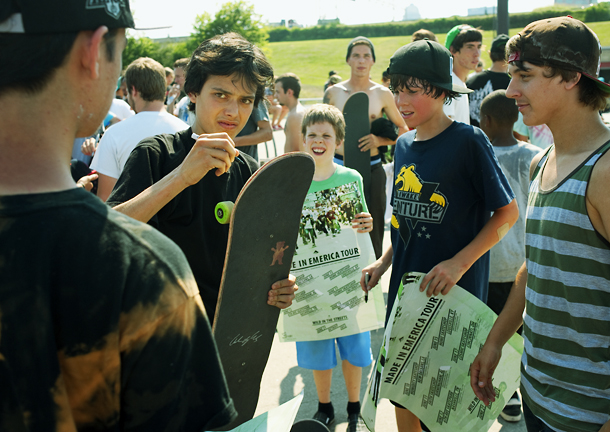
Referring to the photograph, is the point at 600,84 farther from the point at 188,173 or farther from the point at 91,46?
the point at 91,46

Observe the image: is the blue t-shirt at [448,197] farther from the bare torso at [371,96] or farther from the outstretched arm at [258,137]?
the outstretched arm at [258,137]

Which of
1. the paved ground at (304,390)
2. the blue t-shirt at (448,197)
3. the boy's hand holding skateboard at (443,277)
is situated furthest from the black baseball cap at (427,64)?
the paved ground at (304,390)

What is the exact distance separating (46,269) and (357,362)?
8.11 ft

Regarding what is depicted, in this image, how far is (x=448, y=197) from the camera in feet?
7.27

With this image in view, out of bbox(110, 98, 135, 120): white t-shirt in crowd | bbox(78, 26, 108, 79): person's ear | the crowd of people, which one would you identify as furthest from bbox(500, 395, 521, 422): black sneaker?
bbox(110, 98, 135, 120): white t-shirt in crowd

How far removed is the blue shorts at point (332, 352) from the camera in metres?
2.94

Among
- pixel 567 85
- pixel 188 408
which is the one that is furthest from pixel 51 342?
pixel 567 85

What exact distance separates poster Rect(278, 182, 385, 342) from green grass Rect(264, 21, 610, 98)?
128ft

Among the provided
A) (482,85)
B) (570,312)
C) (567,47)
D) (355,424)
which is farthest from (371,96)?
(570,312)

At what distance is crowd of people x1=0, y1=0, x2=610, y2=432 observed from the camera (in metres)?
0.73

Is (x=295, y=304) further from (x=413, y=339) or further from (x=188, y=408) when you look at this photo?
(x=188, y=408)

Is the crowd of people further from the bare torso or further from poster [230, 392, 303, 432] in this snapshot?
the bare torso

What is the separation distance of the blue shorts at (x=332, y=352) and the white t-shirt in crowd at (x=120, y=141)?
170 centimetres

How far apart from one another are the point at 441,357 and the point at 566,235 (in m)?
0.90
